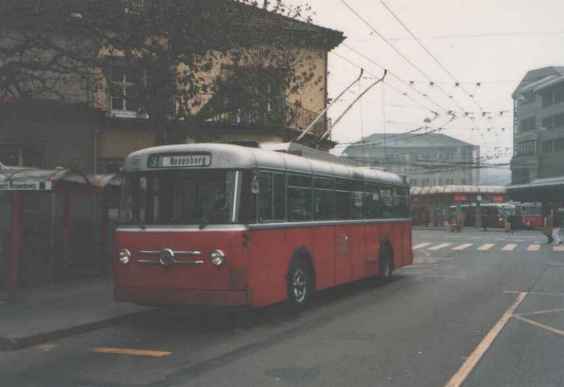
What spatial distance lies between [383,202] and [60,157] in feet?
40.2

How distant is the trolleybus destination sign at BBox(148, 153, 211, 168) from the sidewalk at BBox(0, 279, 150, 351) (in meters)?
2.48

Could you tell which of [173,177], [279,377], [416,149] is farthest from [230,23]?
[416,149]

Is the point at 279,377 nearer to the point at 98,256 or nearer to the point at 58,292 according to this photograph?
the point at 58,292

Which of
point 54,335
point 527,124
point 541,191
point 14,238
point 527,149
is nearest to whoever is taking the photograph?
point 54,335

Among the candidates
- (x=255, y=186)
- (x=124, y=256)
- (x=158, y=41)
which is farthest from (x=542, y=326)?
(x=158, y=41)

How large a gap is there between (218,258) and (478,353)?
3615 mm

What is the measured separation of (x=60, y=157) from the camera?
902 inches

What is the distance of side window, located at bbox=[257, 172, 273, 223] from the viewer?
32.4ft

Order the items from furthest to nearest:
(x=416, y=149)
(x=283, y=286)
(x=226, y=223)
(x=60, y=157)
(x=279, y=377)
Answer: (x=416, y=149) < (x=60, y=157) < (x=283, y=286) < (x=226, y=223) < (x=279, y=377)

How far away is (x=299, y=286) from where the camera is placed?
11266 millimetres

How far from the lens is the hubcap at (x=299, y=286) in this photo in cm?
1104

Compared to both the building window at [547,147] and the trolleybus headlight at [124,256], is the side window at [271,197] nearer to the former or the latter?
the trolleybus headlight at [124,256]

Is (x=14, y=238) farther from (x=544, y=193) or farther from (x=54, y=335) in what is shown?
(x=544, y=193)

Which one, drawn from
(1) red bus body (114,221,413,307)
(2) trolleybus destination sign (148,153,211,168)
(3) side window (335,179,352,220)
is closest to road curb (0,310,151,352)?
(1) red bus body (114,221,413,307)
